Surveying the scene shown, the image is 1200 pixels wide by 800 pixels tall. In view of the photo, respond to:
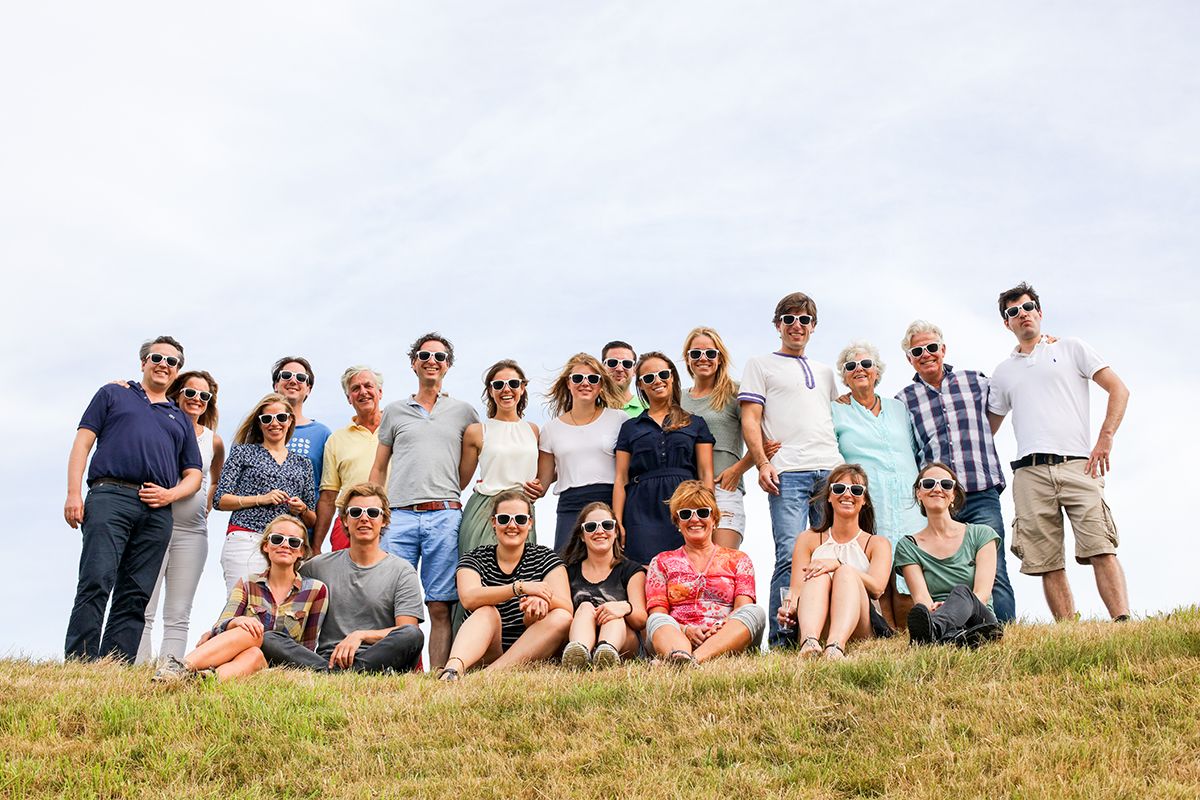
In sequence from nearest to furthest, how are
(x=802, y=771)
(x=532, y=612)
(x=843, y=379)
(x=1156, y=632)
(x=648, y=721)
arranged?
1. (x=802, y=771)
2. (x=648, y=721)
3. (x=1156, y=632)
4. (x=532, y=612)
5. (x=843, y=379)

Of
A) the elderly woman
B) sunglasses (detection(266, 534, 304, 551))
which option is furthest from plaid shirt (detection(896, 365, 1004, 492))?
sunglasses (detection(266, 534, 304, 551))

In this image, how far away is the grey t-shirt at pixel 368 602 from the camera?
10.2 meters

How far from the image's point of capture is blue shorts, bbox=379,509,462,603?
35.3 feet

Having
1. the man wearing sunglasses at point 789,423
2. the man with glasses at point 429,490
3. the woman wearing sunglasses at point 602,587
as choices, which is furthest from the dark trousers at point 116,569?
the man wearing sunglasses at point 789,423

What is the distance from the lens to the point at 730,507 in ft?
35.1

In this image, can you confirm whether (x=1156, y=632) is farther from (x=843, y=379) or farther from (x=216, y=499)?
(x=216, y=499)

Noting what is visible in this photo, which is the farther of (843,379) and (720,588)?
(843,379)

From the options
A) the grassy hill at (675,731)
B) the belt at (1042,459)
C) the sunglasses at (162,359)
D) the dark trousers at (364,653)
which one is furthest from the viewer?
the sunglasses at (162,359)

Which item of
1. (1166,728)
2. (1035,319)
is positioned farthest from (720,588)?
(1035,319)

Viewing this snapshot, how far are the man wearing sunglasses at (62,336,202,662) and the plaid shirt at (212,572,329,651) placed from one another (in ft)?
4.24

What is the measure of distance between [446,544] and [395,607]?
85cm

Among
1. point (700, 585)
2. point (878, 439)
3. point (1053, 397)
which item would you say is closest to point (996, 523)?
point (878, 439)

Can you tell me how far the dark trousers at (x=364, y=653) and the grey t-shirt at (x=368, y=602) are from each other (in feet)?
0.96

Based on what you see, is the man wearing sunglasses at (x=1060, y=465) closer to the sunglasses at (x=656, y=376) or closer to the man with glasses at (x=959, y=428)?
the man with glasses at (x=959, y=428)
